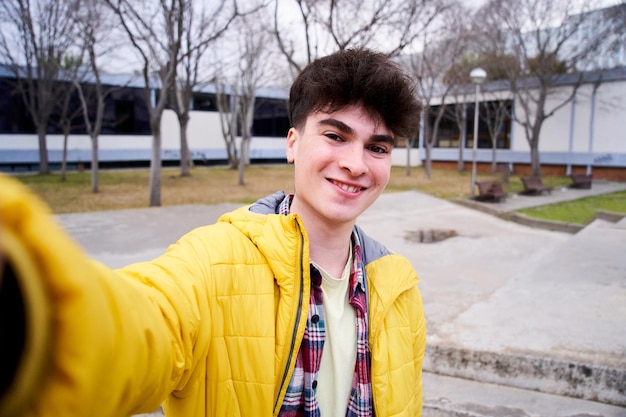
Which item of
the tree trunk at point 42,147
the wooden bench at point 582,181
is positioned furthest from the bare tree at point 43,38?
the wooden bench at point 582,181

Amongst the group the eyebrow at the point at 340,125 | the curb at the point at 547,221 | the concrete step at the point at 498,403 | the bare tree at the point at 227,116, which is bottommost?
the concrete step at the point at 498,403

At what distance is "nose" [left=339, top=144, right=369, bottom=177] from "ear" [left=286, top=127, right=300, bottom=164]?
24cm

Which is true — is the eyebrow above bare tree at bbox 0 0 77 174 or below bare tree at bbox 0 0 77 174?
below

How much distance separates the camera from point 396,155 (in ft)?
111

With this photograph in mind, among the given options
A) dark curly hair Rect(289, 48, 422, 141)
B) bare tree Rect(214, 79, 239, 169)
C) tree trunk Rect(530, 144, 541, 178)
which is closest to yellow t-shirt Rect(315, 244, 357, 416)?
dark curly hair Rect(289, 48, 422, 141)

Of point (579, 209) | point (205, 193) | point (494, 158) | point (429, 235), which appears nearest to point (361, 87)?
point (429, 235)

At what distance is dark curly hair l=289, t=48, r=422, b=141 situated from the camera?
4.90ft

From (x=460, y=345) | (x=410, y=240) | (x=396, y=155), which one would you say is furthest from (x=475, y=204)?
(x=396, y=155)

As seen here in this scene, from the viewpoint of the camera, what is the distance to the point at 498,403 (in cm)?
318

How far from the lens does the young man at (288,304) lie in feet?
2.13

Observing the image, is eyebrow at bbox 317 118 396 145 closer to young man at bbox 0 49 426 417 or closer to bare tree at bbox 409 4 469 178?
young man at bbox 0 49 426 417

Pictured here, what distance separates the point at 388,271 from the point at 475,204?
12.7m

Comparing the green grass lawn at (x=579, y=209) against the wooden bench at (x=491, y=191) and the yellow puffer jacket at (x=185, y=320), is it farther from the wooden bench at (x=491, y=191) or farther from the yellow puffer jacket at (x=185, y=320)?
the yellow puffer jacket at (x=185, y=320)

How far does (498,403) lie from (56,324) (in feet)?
10.9
